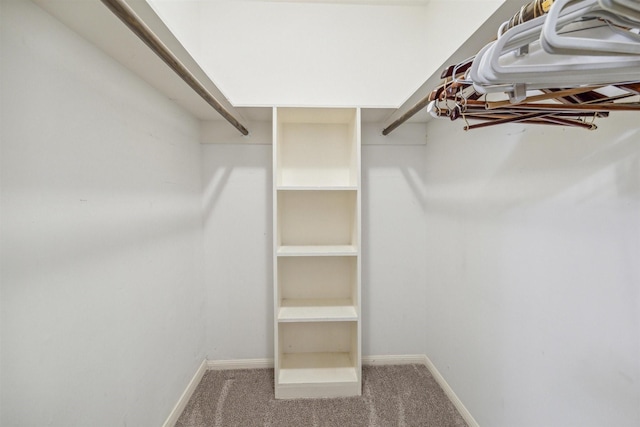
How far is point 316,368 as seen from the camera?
1729mm

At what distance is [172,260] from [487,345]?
165 centimetres

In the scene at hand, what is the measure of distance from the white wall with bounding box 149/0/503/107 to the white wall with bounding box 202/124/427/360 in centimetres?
33

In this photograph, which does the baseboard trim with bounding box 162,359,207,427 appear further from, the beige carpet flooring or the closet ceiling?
Answer: the closet ceiling

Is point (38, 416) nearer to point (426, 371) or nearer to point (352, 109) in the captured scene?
point (352, 109)

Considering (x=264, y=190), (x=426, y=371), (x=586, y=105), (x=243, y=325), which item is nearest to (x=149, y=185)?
(x=264, y=190)

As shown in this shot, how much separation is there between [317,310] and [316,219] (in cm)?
61

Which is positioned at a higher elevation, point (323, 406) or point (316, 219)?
point (316, 219)

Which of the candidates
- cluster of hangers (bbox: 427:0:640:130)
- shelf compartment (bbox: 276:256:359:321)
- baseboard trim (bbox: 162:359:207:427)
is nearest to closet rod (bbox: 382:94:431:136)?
cluster of hangers (bbox: 427:0:640:130)

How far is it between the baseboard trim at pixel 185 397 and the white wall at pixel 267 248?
0.11 m

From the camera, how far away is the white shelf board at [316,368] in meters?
1.63

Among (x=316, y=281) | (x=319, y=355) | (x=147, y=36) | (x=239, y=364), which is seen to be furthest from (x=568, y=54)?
(x=239, y=364)

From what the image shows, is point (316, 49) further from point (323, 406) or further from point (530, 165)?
point (323, 406)

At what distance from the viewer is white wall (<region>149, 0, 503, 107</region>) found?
1.81 metres

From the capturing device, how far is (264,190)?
1.85m
